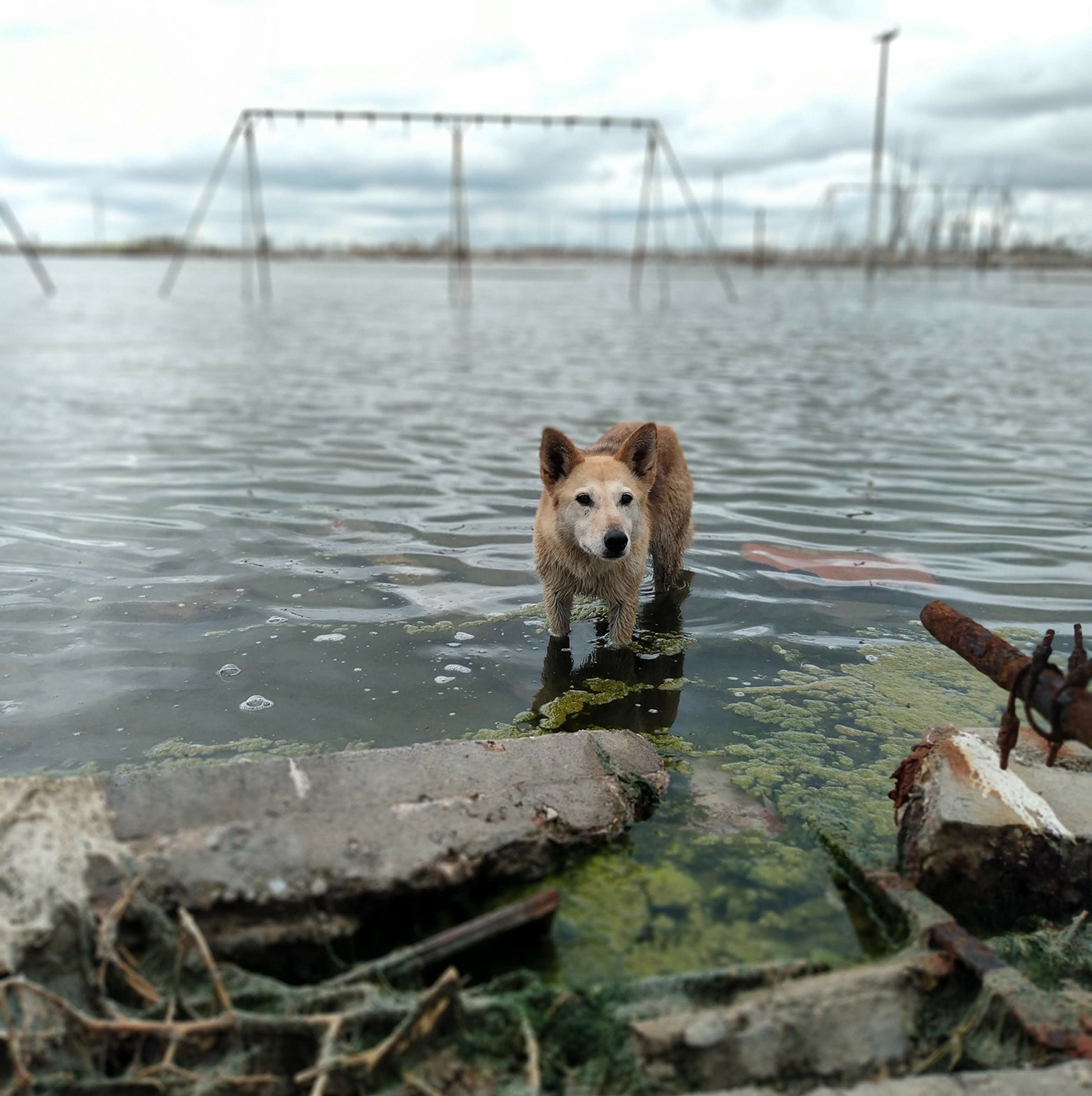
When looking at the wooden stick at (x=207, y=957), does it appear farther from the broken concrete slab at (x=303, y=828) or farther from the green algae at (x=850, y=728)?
the green algae at (x=850, y=728)

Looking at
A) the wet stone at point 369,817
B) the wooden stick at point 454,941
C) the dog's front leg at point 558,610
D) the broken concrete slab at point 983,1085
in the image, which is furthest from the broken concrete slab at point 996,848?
the dog's front leg at point 558,610

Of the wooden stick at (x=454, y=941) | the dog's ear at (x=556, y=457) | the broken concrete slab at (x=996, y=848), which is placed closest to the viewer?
the wooden stick at (x=454, y=941)

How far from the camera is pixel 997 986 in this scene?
268 cm

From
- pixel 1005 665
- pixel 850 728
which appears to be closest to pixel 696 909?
pixel 1005 665

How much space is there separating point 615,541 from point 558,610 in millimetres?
969

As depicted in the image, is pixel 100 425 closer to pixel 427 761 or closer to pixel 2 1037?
pixel 427 761

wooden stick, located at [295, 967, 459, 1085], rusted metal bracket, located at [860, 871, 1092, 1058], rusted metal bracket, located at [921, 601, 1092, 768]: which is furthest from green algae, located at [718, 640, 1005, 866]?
wooden stick, located at [295, 967, 459, 1085]

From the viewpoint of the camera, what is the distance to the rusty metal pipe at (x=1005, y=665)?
2861mm

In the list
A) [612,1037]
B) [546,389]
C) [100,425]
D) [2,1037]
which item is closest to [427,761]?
[612,1037]

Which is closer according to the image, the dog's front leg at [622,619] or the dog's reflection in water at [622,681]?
the dog's reflection in water at [622,681]

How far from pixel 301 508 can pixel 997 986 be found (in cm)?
756

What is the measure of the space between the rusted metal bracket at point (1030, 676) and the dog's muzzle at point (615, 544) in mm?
2043

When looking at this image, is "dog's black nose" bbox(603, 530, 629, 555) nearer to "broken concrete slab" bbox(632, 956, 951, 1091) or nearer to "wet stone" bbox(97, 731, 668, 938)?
"wet stone" bbox(97, 731, 668, 938)

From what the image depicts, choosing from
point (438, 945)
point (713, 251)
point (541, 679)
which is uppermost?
point (713, 251)
